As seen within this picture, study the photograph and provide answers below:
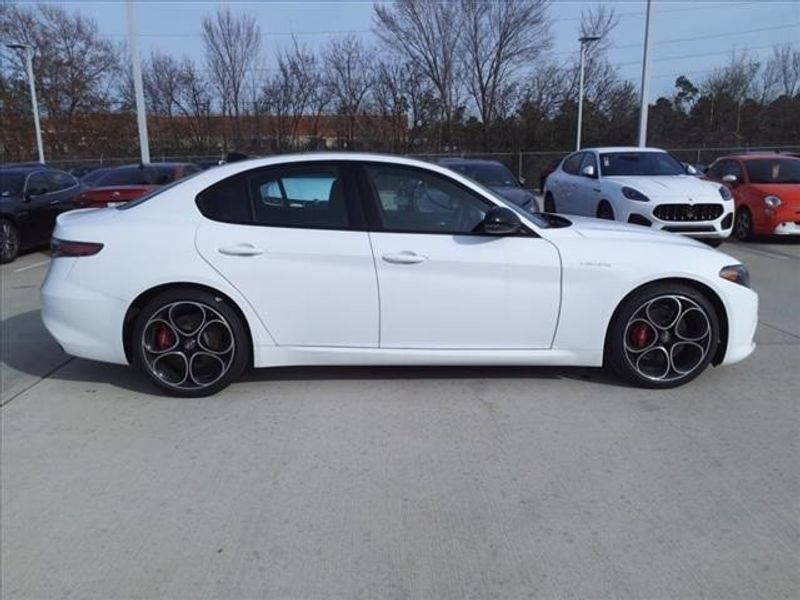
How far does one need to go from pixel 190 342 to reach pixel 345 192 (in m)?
1.41

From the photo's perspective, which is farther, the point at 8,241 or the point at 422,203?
the point at 8,241

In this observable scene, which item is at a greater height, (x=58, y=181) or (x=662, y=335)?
(x=58, y=181)

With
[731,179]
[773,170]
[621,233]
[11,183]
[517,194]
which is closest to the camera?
[621,233]

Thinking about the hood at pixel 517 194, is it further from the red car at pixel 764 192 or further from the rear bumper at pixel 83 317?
the rear bumper at pixel 83 317

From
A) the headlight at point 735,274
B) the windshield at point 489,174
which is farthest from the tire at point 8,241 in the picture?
the headlight at point 735,274

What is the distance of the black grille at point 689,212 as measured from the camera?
9430 millimetres

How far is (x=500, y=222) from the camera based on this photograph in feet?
13.7

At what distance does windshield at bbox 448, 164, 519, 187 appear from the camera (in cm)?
1110

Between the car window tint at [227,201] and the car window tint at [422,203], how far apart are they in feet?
2.76

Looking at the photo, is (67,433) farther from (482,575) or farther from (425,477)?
(482,575)

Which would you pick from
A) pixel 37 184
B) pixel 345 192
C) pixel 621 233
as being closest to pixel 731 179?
pixel 621 233

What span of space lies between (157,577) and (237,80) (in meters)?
37.5

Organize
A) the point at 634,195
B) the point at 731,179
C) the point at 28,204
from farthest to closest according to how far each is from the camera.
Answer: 1. the point at 731,179
2. the point at 28,204
3. the point at 634,195

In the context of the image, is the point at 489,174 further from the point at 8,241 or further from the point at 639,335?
the point at 8,241
